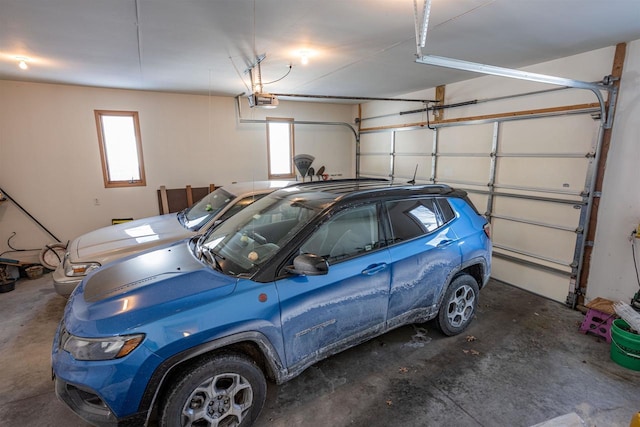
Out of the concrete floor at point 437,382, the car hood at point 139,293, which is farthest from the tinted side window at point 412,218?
the car hood at point 139,293

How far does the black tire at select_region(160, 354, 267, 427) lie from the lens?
175 cm

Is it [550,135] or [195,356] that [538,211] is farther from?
[195,356]

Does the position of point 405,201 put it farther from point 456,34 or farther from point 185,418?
point 185,418

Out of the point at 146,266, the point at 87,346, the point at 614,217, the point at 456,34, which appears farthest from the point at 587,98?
the point at 87,346

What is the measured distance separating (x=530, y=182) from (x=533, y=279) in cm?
140

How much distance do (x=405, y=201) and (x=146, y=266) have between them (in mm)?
2169

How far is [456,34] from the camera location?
3102mm

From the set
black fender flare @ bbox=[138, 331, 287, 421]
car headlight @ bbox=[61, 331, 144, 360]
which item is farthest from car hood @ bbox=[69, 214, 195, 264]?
black fender flare @ bbox=[138, 331, 287, 421]

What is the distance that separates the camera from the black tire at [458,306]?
302cm

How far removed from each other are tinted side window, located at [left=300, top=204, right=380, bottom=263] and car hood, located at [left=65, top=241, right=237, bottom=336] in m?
0.66

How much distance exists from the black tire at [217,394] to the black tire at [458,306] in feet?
6.25

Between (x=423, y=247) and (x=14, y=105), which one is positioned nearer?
(x=423, y=247)

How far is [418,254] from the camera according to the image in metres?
2.64

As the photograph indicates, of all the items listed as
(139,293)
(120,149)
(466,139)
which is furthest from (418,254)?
(120,149)
